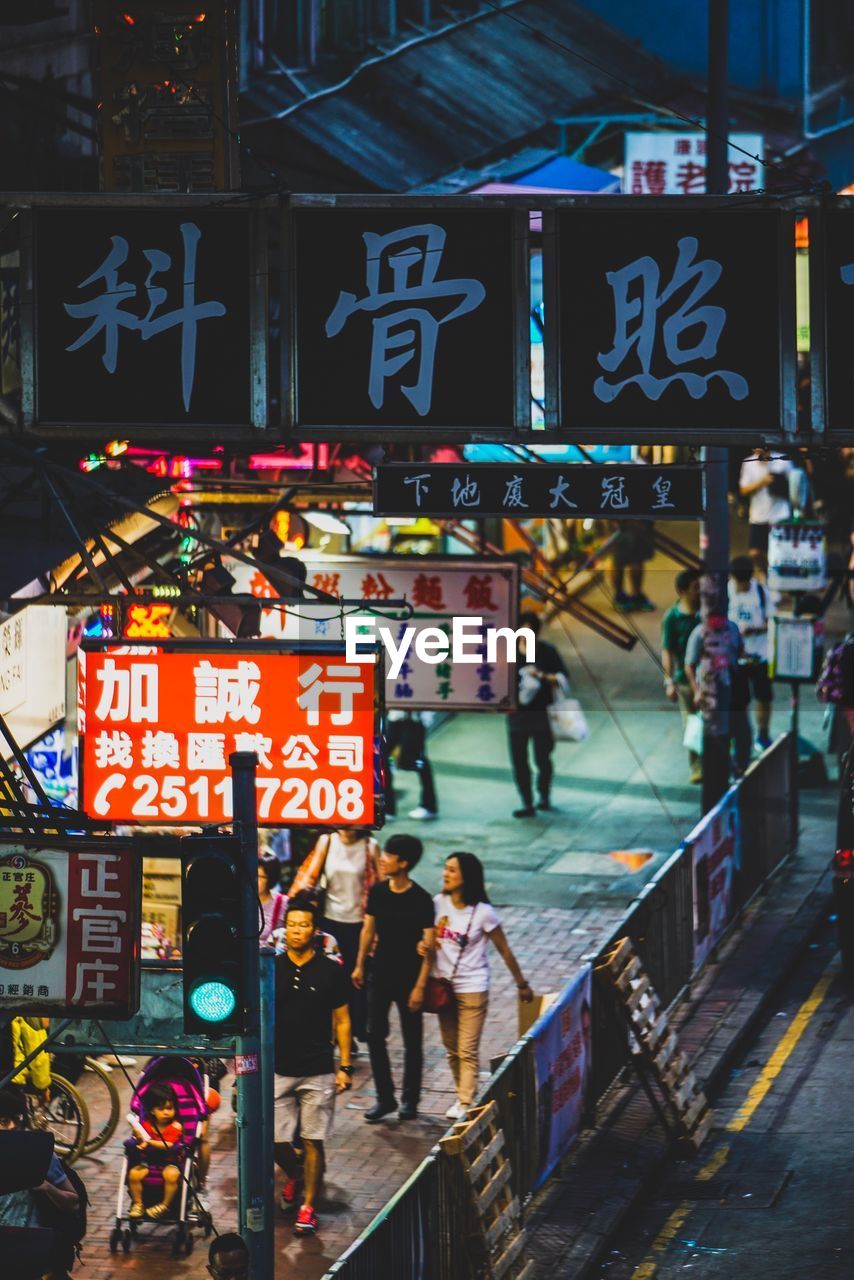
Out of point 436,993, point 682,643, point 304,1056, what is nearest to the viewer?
point 304,1056

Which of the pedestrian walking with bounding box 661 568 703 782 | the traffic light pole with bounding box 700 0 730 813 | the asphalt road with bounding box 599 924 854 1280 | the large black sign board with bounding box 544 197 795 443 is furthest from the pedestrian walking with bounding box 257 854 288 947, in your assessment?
the pedestrian walking with bounding box 661 568 703 782

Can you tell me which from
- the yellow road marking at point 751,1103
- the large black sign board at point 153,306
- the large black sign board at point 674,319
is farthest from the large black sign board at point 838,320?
the yellow road marking at point 751,1103

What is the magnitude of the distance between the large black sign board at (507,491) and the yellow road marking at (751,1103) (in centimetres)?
418

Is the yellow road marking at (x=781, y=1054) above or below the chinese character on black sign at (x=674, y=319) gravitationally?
below

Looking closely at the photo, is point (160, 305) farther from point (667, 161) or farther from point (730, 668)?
point (667, 161)

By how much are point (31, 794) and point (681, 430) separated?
5898 mm

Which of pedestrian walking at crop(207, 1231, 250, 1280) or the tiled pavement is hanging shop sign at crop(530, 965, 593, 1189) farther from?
pedestrian walking at crop(207, 1231, 250, 1280)

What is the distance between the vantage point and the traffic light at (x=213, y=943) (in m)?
9.50

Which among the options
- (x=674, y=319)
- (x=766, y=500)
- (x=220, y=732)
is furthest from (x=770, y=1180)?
(x=766, y=500)

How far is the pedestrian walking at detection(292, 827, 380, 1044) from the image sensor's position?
15164mm

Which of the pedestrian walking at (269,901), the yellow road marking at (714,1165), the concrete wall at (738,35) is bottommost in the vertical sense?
the yellow road marking at (714,1165)

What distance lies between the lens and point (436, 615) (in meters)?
16.2

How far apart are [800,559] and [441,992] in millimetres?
9610

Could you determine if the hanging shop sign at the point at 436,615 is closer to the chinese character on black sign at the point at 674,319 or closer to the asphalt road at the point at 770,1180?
the asphalt road at the point at 770,1180
